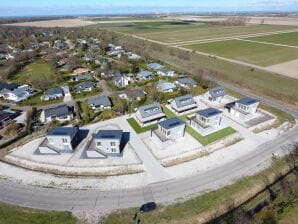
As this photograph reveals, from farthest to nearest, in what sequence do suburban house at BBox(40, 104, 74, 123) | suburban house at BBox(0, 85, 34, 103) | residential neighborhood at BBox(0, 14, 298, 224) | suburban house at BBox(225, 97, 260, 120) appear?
1. suburban house at BBox(0, 85, 34, 103)
2. suburban house at BBox(40, 104, 74, 123)
3. suburban house at BBox(225, 97, 260, 120)
4. residential neighborhood at BBox(0, 14, 298, 224)

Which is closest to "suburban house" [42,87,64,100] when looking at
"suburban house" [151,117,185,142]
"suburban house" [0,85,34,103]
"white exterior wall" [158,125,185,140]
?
"suburban house" [0,85,34,103]

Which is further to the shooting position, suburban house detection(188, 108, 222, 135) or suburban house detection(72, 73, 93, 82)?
suburban house detection(72, 73, 93, 82)

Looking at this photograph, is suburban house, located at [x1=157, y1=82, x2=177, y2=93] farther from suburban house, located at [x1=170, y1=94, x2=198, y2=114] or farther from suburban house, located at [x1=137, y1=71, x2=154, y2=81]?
suburban house, located at [x1=170, y1=94, x2=198, y2=114]

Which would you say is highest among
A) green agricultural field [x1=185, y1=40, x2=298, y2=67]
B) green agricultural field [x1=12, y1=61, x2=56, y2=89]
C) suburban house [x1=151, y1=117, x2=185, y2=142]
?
suburban house [x1=151, y1=117, x2=185, y2=142]

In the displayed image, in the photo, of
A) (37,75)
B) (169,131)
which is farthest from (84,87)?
(169,131)

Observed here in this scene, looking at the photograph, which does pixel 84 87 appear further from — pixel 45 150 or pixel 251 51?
pixel 251 51

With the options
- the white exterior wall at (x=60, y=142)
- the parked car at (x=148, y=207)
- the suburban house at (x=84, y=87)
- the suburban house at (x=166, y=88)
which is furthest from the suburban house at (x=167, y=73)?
the parked car at (x=148, y=207)

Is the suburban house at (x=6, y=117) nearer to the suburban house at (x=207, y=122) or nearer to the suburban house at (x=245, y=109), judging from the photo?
the suburban house at (x=207, y=122)
